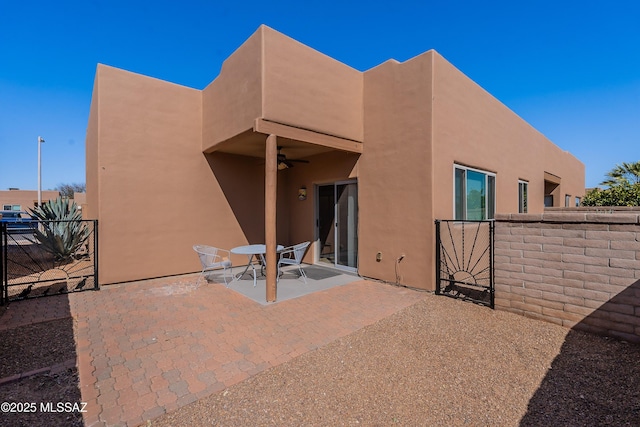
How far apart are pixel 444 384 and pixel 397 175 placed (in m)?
4.13

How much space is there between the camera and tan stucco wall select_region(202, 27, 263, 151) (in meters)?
5.17

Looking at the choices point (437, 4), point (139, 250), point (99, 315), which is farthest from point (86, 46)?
point (437, 4)

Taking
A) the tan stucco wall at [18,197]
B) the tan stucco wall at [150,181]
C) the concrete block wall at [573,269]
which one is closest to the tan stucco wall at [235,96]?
the tan stucco wall at [150,181]

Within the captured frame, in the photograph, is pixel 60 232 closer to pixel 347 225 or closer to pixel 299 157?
pixel 299 157

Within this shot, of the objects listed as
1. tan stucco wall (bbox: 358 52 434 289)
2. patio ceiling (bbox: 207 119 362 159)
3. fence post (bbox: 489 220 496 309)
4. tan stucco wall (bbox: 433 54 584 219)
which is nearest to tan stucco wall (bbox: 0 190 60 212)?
patio ceiling (bbox: 207 119 362 159)

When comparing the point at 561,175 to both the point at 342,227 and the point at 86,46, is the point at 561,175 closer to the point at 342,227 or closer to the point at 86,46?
the point at 342,227

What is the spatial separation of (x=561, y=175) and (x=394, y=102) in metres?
13.0

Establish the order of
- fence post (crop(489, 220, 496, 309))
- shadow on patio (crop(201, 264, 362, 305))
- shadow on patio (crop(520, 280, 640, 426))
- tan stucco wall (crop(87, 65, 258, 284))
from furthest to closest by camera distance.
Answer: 1. tan stucco wall (crop(87, 65, 258, 284))
2. shadow on patio (crop(201, 264, 362, 305))
3. fence post (crop(489, 220, 496, 309))
4. shadow on patio (crop(520, 280, 640, 426))

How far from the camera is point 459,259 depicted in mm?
5891

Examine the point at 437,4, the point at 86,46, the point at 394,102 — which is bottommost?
the point at 394,102

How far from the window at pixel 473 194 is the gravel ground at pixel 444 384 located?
3187 millimetres

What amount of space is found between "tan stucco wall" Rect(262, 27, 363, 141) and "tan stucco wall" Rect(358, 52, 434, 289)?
1.32 ft

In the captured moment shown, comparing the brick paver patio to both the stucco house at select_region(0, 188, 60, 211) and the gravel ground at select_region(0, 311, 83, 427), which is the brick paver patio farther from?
the stucco house at select_region(0, 188, 60, 211)

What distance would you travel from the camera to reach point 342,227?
738cm
